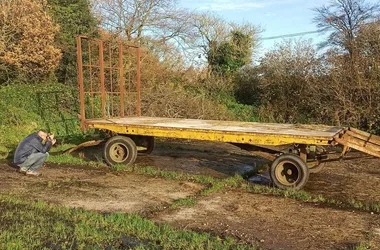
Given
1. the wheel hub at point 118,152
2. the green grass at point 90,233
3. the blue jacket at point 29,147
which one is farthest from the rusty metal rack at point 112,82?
the green grass at point 90,233

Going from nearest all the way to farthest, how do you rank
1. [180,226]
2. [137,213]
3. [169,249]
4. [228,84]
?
[169,249]
[180,226]
[137,213]
[228,84]

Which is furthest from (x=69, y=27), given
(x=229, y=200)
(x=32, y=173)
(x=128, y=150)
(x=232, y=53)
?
(x=229, y=200)

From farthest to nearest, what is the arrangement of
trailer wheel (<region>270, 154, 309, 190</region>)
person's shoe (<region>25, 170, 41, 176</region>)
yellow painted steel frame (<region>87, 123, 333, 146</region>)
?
person's shoe (<region>25, 170, 41, 176</region>)
trailer wheel (<region>270, 154, 309, 190</region>)
yellow painted steel frame (<region>87, 123, 333, 146</region>)

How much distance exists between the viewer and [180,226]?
5492 mm

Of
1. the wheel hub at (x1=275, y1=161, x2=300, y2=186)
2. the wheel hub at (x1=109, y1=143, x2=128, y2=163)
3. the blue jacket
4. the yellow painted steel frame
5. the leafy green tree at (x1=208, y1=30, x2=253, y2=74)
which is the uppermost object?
the leafy green tree at (x1=208, y1=30, x2=253, y2=74)

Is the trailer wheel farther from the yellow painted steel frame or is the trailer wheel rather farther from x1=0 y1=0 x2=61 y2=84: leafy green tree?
x1=0 y1=0 x2=61 y2=84: leafy green tree

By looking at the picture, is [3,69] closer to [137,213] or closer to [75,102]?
[75,102]

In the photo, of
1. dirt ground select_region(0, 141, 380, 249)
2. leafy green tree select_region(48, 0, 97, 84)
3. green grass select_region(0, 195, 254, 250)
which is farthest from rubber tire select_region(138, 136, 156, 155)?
leafy green tree select_region(48, 0, 97, 84)

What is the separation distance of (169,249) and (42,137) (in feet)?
16.8

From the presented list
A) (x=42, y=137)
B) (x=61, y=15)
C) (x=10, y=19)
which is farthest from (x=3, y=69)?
(x=42, y=137)

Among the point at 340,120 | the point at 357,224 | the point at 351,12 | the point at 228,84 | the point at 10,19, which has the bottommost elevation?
the point at 357,224

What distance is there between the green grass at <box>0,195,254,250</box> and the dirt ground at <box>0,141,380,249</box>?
47cm

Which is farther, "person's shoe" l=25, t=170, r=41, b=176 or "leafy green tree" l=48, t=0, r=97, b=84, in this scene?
"leafy green tree" l=48, t=0, r=97, b=84

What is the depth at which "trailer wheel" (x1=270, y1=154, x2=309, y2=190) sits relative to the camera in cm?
756
